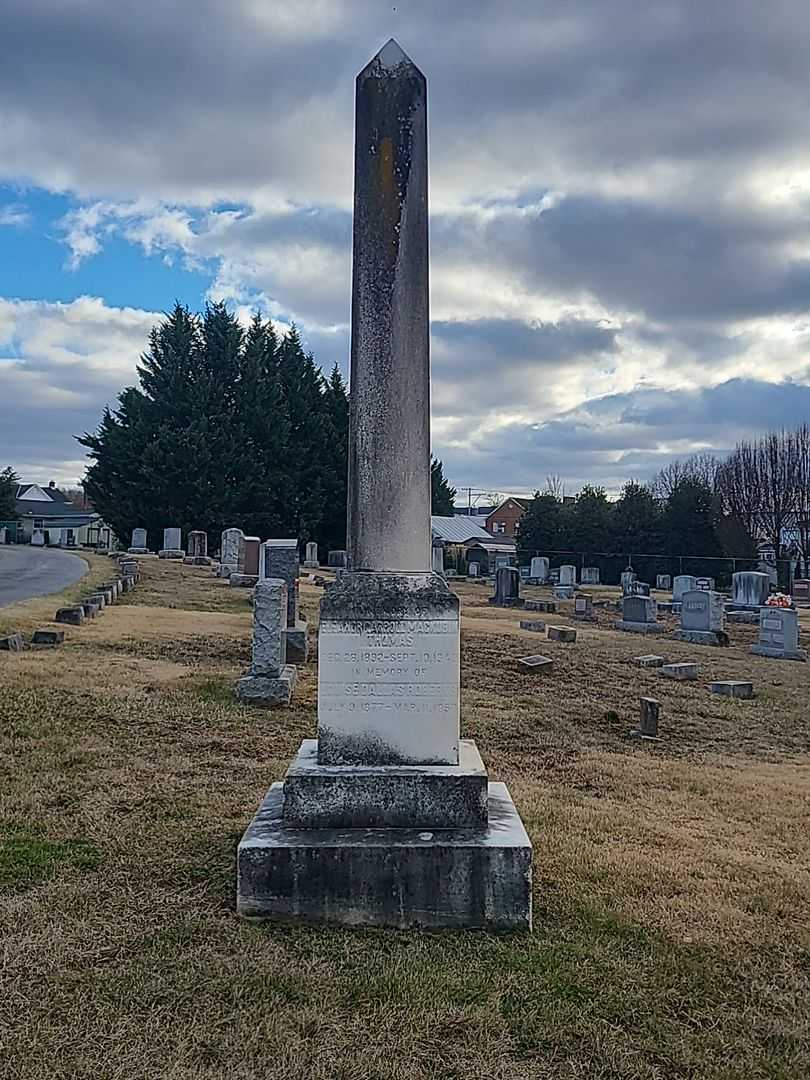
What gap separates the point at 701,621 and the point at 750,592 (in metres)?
8.20

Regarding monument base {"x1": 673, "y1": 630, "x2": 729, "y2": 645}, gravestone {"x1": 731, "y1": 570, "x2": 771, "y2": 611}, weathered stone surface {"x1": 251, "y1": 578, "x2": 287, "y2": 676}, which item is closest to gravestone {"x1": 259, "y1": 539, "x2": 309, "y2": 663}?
weathered stone surface {"x1": 251, "y1": 578, "x2": 287, "y2": 676}

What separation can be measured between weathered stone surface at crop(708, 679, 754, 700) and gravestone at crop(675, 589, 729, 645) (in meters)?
7.07

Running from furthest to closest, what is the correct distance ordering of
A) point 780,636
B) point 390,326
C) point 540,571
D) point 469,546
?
point 469,546 → point 540,571 → point 780,636 → point 390,326

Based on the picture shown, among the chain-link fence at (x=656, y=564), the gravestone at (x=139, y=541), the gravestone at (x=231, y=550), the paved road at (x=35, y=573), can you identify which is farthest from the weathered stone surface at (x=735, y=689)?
the gravestone at (x=139, y=541)

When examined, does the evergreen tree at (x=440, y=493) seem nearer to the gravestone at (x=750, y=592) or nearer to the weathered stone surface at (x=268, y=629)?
the gravestone at (x=750, y=592)

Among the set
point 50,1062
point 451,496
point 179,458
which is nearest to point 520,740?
point 50,1062

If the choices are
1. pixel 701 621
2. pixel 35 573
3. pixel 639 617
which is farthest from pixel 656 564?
pixel 35 573

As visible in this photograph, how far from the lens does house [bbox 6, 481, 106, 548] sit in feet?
171

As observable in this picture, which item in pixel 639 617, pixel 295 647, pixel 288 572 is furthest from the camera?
pixel 639 617

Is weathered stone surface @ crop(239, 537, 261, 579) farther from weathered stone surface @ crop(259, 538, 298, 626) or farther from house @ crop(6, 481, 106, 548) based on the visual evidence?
house @ crop(6, 481, 106, 548)

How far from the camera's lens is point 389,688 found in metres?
4.35

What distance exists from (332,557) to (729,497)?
1102 inches

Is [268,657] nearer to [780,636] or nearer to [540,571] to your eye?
[780,636]

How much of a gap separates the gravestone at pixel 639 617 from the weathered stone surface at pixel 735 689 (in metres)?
8.46
